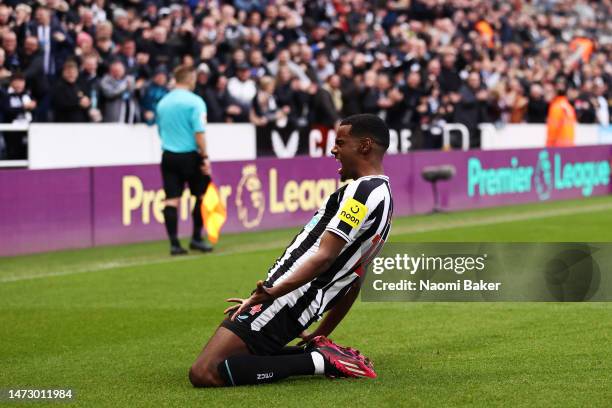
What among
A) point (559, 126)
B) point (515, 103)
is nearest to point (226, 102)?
point (559, 126)

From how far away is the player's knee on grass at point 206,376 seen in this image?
23.4 ft

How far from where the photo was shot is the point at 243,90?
20.5m

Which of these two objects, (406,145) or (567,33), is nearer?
(406,145)

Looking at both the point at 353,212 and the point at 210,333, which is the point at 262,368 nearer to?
the point at 353,212

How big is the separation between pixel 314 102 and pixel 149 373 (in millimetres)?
14087

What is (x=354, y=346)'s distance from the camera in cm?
886

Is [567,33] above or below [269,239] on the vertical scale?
above

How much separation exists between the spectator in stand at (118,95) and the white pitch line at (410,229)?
353cm

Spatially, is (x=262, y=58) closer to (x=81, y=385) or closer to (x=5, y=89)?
(x=5, y=89)

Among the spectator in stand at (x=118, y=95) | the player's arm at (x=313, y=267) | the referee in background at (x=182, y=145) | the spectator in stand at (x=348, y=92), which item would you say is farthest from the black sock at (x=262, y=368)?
the spectator in stand at (x=348, y=92)

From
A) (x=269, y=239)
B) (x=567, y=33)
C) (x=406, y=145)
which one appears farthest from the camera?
(x=567, y=33)

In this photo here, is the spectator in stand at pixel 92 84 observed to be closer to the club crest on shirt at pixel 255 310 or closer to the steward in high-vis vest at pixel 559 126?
the club crest on shirt at pixel 255 310

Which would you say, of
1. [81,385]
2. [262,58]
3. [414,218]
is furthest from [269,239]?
[81,385]

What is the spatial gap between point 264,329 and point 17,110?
34.8 feet
